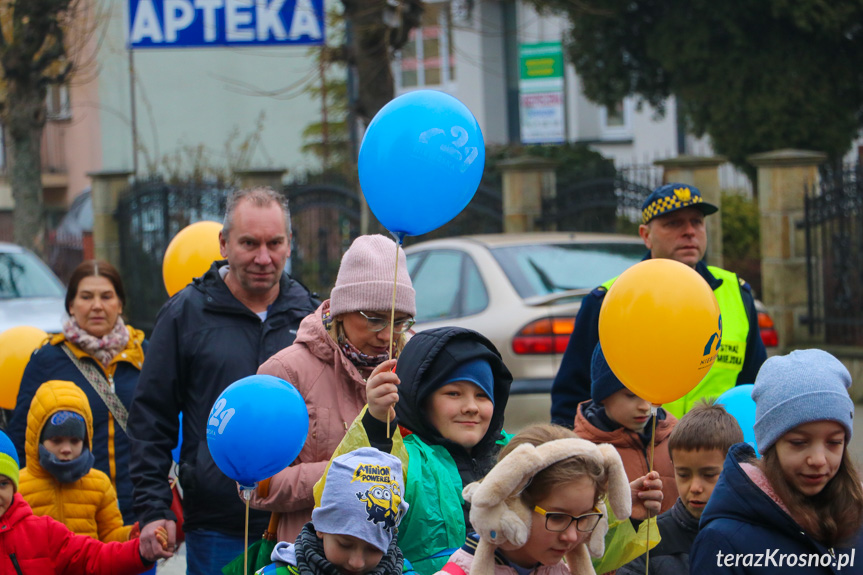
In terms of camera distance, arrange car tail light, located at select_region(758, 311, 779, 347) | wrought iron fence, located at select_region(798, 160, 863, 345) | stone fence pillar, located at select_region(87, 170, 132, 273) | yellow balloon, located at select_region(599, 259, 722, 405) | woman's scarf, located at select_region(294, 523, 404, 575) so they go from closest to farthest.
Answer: woman's scarf, located at select_region(294, 523, 404, 575) < yellow balloon, located at select_region(599, 259, 722, 405) < car tail light, located at select_region(758, 311, 779, 347) < wrought iron fence, located at select_region(798, 160, 863, 345) < stone fence pillar, located at select_region(87, 170, 132, 273)

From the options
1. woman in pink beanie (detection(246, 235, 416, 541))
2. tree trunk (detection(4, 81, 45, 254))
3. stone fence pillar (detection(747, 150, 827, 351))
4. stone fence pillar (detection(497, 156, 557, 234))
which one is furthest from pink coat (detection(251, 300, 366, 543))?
tree trunk (detection(4, 81, 45, 254))

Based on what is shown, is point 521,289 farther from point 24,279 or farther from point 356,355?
point 24,279

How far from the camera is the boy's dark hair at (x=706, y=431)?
3.46 m

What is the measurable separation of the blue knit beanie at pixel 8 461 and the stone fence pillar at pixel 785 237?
8.92 meters

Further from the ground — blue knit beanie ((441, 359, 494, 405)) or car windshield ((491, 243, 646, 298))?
car windshield ((491, 243, 646, 298))

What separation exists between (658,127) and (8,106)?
15.2m

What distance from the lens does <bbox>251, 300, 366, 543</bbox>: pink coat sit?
11.6 feet

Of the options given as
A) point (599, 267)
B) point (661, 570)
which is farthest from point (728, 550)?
point (599, 267)

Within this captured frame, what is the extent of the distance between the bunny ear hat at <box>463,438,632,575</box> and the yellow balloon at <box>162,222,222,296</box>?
11.1 feet

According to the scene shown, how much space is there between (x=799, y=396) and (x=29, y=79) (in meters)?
14.5

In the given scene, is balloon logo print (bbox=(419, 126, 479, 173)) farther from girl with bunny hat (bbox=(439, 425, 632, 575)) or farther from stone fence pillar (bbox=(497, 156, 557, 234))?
stone fence pillar (bbox=(497, 156, 557, 234))

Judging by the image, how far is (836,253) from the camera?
36.0 ft

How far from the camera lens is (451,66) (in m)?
30.7
